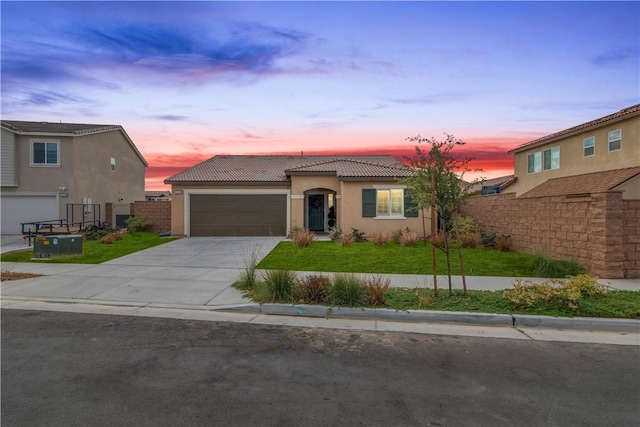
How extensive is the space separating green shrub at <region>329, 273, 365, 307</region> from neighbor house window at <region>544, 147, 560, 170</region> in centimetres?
2226

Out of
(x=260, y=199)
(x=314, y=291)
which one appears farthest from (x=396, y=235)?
(x=314, y=291)

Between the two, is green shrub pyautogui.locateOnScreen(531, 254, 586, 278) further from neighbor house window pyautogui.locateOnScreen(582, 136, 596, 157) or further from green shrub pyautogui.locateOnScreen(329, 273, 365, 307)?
neighbor house window pyautogui.locateOnScreen(582, 136, 596, 157)

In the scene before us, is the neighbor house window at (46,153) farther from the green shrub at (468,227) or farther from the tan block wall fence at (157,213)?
the green shrub at (468,227)

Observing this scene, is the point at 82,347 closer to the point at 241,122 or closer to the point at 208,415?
the point at 208,415

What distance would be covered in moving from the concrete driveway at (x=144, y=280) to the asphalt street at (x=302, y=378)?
2.00m

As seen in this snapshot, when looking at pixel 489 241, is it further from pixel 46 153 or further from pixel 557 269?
pixel 46 153

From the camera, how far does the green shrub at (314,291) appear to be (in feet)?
24.9

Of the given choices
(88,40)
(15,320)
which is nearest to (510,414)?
(15,320)

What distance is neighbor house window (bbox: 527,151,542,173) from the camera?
84.0ft

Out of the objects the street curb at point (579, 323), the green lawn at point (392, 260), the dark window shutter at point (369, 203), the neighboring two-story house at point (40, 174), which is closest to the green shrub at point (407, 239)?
the green lawn at point (392, 260)

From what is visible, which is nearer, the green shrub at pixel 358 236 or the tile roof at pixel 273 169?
the green shrub at pixel 358 236

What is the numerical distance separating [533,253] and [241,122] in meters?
16.3

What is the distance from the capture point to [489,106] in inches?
656

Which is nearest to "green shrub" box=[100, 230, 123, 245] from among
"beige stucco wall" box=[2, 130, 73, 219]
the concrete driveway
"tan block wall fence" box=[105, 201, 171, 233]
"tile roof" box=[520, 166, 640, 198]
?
"tan block wall fence" box=[105, 201, 171, 233]
